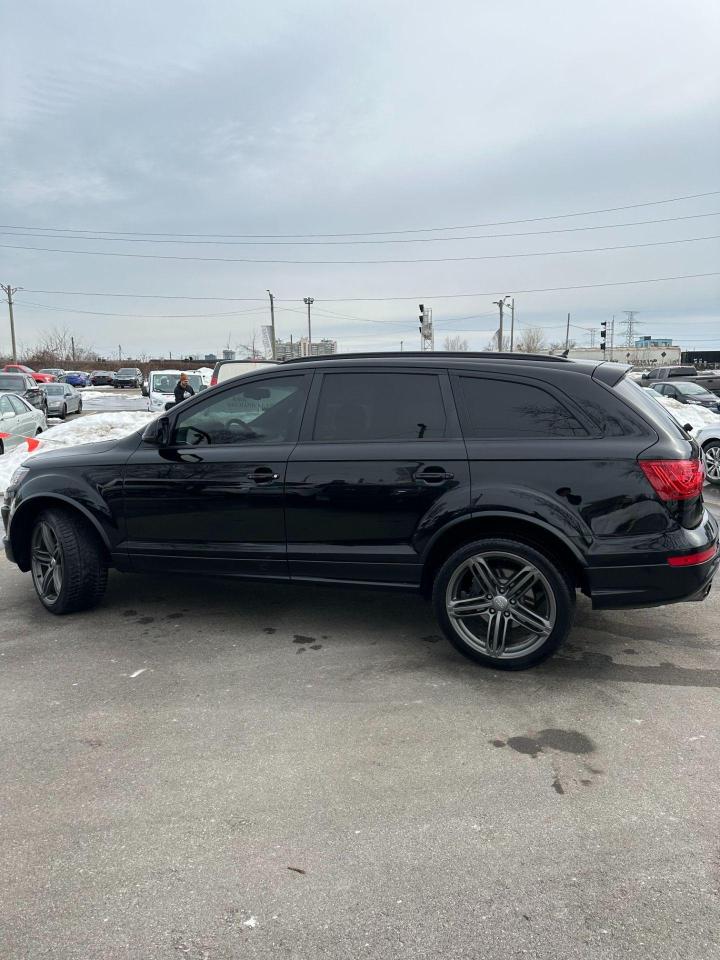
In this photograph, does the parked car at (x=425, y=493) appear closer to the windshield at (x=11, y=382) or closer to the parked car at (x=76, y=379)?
the windshield at (x=11, y=382)

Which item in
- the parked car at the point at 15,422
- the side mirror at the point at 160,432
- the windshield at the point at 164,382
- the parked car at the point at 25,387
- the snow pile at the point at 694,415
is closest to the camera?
the side mirror at the point at 160,432

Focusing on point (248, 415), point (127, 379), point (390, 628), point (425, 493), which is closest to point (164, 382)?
point (248, 415)

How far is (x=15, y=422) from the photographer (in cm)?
1364

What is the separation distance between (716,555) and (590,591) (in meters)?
0.81

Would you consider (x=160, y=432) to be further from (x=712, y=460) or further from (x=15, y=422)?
(x=15, y=422)

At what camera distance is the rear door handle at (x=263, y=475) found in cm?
447

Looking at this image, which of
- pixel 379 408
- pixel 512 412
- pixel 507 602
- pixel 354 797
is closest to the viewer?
pixel 354 797

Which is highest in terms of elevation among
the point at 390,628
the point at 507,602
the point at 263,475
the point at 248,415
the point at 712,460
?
the point at 248,415

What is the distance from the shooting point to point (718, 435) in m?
10.8

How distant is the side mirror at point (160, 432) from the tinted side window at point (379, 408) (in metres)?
1.08

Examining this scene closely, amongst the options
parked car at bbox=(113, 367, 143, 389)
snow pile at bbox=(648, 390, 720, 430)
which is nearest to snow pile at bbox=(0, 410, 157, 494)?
snow pile at bbox=(648, 390, 720, 430)

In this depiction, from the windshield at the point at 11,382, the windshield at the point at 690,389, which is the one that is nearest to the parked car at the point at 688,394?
the windshield at the point at 690,389

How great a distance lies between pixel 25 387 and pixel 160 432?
2135 centimetres

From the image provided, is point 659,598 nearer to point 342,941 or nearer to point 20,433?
point 342,941
